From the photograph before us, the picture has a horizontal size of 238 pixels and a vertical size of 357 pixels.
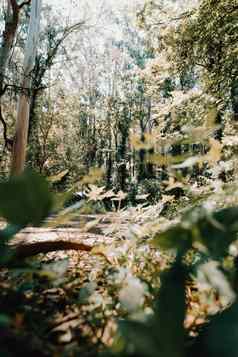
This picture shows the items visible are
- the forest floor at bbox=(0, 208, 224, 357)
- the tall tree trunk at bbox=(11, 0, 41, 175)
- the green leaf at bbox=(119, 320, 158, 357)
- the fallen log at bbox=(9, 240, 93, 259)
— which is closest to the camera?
the green leaf at bbox=(119, 320, 158, 357)

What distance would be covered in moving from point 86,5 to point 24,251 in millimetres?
15442

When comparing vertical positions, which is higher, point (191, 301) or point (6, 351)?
point (6, 351)

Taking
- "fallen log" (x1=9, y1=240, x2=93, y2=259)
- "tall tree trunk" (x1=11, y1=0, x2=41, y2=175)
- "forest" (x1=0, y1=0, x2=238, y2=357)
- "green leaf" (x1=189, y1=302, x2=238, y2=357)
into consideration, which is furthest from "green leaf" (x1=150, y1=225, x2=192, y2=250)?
"tall tree trunk" (x1=11, y1=0, x2=41, y2=175)

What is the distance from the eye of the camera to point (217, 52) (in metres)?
7.04

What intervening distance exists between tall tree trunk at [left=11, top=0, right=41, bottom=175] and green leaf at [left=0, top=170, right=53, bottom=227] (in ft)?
30.3

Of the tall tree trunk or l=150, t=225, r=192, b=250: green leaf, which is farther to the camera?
the tall tree trunk

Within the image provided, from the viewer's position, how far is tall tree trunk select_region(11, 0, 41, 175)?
9.97 meters

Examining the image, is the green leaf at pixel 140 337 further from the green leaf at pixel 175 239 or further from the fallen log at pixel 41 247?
the fallen log at pixel 41 247

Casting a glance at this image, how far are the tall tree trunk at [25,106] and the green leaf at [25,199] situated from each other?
924cm

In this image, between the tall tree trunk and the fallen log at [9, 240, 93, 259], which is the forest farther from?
the tall tree trunk

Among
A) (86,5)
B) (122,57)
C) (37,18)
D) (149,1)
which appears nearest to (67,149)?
(122,57)

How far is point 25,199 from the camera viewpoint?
0.50 metres

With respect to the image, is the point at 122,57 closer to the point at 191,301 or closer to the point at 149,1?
the point at 149,1

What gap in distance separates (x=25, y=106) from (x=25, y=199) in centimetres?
1059
